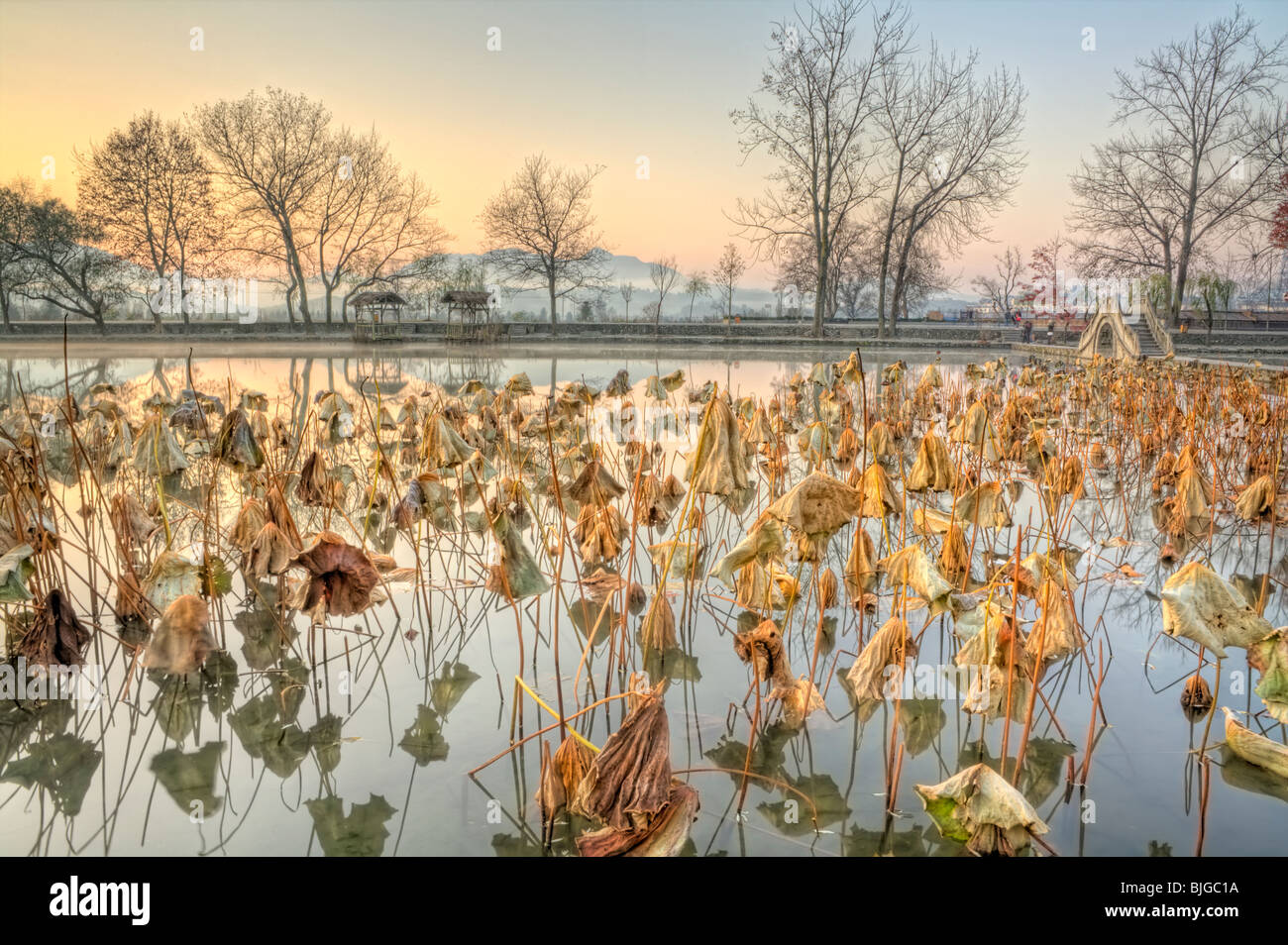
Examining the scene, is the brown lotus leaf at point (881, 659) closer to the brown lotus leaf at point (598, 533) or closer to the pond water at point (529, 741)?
the pond water at point (529, 741)

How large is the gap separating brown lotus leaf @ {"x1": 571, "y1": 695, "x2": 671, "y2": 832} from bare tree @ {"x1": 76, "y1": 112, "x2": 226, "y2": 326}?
38.5m

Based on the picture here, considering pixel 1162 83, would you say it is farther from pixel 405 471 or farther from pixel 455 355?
pixel 405 471

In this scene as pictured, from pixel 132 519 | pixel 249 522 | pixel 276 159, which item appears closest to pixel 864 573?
pixel 249 522

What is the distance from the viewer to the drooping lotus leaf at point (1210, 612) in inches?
60.4

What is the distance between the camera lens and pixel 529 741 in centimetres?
226

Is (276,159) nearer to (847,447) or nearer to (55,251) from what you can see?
(55,251)

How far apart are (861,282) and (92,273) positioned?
2411 inches

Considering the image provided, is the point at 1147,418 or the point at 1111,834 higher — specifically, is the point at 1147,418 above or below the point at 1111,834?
above

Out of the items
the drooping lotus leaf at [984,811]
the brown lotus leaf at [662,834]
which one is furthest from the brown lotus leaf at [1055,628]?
the brown lotus leaf at [662,834]

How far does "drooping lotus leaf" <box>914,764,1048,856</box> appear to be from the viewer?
1.44 meters

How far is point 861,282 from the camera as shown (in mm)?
76812

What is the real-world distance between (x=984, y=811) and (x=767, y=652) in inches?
23.7

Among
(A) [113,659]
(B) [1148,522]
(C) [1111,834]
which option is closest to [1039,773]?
(C) [1111,834]

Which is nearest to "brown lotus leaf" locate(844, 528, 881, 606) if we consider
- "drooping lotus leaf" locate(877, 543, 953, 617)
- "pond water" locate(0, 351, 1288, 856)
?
"pond water" locate(0, 351, 1288, 856)
